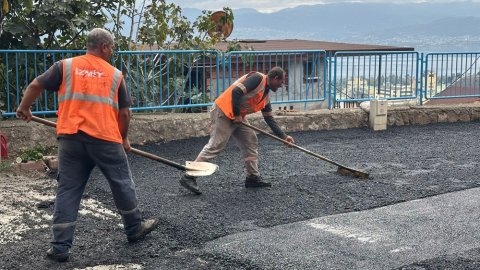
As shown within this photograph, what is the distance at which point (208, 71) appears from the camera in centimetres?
1094

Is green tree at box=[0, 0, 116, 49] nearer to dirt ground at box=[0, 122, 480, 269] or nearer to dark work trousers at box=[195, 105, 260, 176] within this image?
dirt ground at box=[0, 122, 480, 269]

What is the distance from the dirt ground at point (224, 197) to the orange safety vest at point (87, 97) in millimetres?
966

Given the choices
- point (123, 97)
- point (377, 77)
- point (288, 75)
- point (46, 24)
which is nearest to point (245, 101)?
point (123, 97)

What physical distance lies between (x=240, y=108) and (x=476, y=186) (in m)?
2.82

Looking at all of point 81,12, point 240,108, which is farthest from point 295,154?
point 81,12

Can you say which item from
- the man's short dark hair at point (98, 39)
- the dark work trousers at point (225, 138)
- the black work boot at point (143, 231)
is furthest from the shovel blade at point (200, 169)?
the man's short dark hair at point (98, 39)

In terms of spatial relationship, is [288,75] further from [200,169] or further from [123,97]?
[123,97]

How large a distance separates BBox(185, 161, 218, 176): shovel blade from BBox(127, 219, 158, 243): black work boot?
104 cm

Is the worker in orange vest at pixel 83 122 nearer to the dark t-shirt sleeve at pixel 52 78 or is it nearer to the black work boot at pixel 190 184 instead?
the dark t-shirt sleeve at pixel 52 78

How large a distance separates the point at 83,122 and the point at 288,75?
7.56 metres

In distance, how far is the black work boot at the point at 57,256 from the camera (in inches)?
184

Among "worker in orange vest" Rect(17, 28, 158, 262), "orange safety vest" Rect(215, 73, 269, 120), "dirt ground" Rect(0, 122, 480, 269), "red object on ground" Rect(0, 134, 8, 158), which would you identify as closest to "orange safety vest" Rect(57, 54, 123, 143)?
"worker in orange vest" Rect(17, 28, 158, 262)

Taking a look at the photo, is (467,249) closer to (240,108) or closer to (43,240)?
(240,108)

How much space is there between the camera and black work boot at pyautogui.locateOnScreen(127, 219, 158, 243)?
5.12 meters
